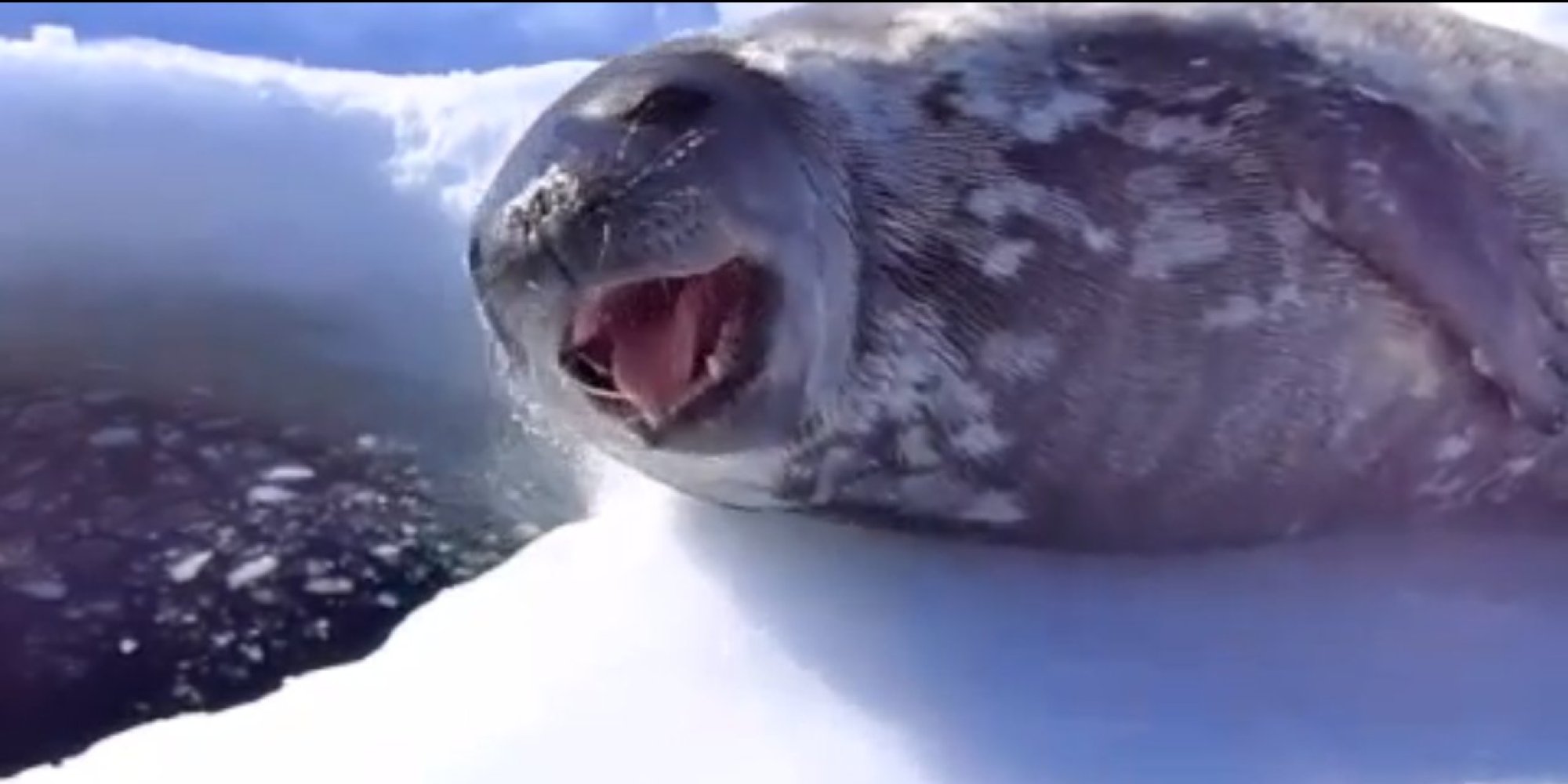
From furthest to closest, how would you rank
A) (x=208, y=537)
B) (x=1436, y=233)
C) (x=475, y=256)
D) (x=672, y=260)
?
(x=208, y=537) < (x=1436, y=233) < (x=475, y=256) < (x=672, y=260)

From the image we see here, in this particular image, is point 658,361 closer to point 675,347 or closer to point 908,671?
point 675,347

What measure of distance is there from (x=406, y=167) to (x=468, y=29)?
2.90 m

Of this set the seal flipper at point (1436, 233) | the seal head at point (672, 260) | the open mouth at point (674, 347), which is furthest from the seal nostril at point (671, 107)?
Result: the seal flipper at point (1436, 233)

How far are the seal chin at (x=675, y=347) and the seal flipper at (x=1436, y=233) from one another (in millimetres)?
716

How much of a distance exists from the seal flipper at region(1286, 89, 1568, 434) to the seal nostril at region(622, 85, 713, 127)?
28.2 inches

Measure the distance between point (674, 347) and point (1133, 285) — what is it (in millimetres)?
588

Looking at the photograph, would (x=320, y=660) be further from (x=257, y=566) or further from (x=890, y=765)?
(x=890, y=765)

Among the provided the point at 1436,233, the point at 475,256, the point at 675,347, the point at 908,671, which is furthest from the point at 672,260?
the point at 1436,233

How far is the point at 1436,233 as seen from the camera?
2713 mm

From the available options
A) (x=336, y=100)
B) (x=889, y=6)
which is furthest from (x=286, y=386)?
(x=889, y=6)

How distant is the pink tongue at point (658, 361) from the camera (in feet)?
8.04

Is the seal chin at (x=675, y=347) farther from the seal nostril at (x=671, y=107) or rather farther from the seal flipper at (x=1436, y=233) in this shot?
the seal flipper at (x=1436, y=233)

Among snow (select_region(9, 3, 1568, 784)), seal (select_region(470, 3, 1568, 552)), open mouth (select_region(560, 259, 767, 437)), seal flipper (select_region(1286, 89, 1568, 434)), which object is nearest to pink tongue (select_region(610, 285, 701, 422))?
open mouth (select_region(560, 259, 767, 437))

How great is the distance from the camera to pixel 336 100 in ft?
14.1
